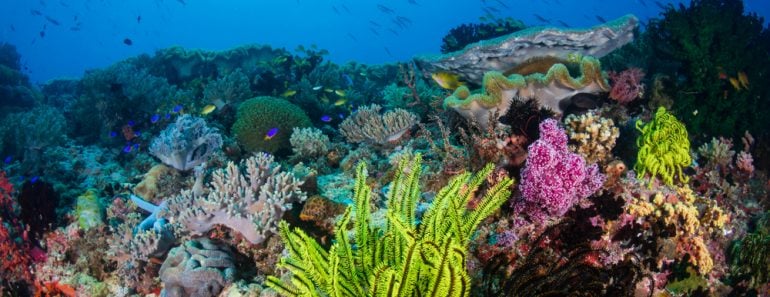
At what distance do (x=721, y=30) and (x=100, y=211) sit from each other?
10594 millimetres

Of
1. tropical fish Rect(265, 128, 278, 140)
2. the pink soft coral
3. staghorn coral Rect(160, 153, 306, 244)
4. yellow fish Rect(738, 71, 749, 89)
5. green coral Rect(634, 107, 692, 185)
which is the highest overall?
yellow fish Rect(738, 71, 749, 89)

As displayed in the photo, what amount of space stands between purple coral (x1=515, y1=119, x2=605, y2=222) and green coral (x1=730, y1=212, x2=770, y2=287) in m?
1.86

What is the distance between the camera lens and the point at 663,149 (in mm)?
4625

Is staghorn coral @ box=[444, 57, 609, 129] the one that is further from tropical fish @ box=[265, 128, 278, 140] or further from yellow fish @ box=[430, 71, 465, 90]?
tropical fish @ box=[265, 128, 278, 140]

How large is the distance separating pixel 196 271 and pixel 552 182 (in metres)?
3.64

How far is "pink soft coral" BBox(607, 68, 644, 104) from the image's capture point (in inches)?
251

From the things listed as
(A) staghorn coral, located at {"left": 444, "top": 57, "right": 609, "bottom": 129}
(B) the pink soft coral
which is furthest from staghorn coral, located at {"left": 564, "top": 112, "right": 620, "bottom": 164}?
(B) the pink soft coral

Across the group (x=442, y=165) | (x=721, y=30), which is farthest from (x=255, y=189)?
(x=721, y=30)

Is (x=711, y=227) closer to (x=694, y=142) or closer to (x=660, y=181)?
(x=660, y=181)

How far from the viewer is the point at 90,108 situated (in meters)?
12.3

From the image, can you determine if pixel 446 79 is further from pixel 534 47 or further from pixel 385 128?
pixel 385 128

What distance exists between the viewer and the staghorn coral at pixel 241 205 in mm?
4961

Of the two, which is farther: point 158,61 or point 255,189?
point 158,61

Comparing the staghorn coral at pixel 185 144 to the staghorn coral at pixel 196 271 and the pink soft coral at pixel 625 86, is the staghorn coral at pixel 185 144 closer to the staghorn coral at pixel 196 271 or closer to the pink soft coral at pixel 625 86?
the staghorn coral at pixel 196 271
